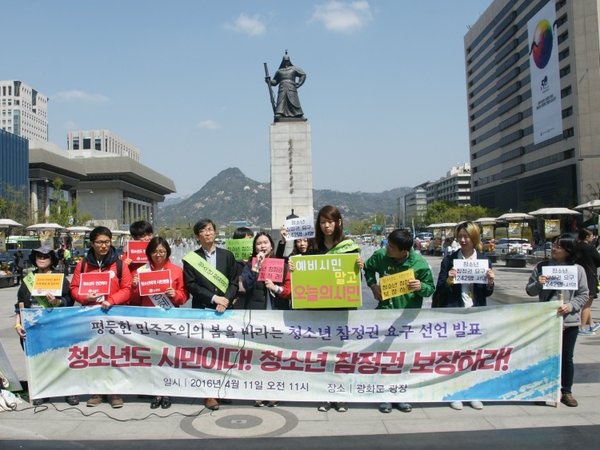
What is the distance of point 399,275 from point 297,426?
165 cm

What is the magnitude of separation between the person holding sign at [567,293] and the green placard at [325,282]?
6.33ft

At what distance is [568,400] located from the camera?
5.01 meters

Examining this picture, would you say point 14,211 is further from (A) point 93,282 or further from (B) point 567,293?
(B) point 567,293

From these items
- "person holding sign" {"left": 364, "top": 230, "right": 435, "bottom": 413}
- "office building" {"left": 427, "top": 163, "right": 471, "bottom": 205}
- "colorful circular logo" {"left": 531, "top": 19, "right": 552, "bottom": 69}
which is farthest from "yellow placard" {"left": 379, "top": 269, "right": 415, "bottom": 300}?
"office building" {"left": 427, "top": 163, "right": 471, "bottom": 205}

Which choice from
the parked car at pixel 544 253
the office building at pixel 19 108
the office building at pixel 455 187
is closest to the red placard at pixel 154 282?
the parked car at pixel 544 253

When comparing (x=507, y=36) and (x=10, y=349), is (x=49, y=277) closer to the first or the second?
(x=10, y=349)

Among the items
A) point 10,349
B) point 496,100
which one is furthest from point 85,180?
point 10,349

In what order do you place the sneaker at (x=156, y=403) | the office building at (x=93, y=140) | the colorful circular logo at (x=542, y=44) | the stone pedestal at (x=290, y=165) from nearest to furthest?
the sneaker at (x=156, y=403)
the stone pedestal at (x=290, y=165)
the colorful circular logo at (x=542, y=44)
the office building at (x=93, y=140)

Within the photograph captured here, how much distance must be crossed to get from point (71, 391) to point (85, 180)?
89.7 m

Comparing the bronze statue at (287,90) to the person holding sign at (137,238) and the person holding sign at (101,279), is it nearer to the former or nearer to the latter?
the person holding sign at (137,238)

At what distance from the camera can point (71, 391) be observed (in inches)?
209

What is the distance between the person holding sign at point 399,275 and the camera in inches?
191

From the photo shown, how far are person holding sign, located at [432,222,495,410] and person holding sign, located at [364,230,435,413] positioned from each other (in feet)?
1.30

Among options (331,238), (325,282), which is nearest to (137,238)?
(331,238)
